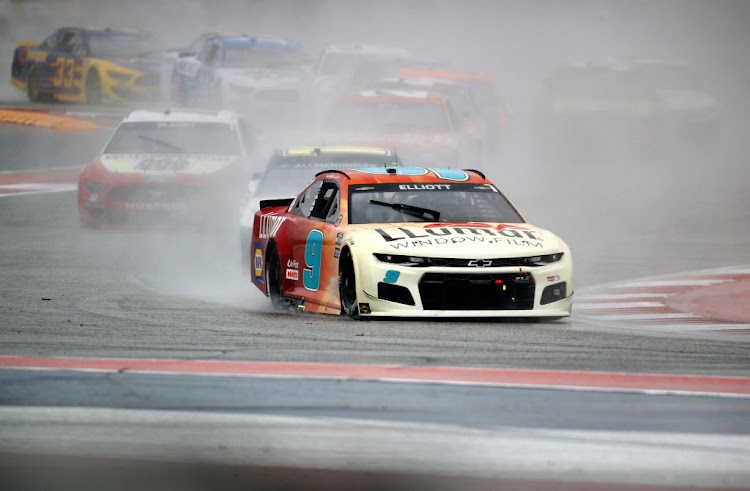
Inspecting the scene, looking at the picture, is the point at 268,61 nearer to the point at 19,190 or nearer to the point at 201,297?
the point at 19,190

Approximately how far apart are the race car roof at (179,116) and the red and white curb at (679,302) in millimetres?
6566

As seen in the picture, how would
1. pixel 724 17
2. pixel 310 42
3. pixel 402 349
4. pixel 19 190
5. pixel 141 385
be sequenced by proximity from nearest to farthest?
pixel 141 385
pixel 402 349
pixel 19 190
pixel 724 17
pixel 310 42

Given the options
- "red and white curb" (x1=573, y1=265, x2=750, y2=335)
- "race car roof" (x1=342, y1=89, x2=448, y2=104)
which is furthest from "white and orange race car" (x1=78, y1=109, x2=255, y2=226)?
"red and white curb" (x1=573, y1=265, x2=750, y2=335)

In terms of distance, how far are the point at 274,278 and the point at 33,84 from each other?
21.5 m

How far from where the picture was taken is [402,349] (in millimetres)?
7152

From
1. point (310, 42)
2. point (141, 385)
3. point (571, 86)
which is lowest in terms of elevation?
point (310, 42)

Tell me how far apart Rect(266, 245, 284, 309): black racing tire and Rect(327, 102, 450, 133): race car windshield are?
290 inches

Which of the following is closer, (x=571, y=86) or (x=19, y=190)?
(x=19, y=190)

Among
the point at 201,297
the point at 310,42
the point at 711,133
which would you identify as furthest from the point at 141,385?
the point at 310,42

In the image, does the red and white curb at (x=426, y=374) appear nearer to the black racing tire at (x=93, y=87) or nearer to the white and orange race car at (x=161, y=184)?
the white and orange race car at (x=161, y=184)

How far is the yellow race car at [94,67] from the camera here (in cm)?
2731

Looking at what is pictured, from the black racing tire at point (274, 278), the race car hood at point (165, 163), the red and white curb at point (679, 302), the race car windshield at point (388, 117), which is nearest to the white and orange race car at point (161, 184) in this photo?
the race car hood at point (165, 163)

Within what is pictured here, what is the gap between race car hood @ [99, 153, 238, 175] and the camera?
619 inches

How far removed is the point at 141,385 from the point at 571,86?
21.4 m
